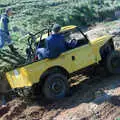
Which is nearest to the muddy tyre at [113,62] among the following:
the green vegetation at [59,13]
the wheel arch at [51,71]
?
the wheel arch at [51,71]

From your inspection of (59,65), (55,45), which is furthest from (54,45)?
(59,65)

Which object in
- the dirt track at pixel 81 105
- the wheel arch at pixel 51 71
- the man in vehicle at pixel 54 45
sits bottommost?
the dirt track at pixel 81 105

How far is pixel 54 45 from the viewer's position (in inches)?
475

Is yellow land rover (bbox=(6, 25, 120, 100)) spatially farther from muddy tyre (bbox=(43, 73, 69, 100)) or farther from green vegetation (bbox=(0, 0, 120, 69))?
green vegetation (bbox=(0, 0, 120, 69))

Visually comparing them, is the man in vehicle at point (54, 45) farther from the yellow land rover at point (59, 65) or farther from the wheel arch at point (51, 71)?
the wheel arch at point (51, 71)

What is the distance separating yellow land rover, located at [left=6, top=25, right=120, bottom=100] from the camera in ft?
38.1

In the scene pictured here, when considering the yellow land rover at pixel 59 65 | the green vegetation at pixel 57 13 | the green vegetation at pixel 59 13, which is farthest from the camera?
the green vegetation at pixel 59 13

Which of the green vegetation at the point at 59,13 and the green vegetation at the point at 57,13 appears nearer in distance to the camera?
the green vegetation at the point at 57,13

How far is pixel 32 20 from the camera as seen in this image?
22422 mm

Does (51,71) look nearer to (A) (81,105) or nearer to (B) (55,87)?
(B) (55,87)

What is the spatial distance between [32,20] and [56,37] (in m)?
10.5

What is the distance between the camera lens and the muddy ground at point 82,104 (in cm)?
1043

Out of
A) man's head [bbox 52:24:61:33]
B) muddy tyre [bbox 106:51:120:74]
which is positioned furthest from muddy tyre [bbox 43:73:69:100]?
muddy tyre [bbox 106:51:120:74]

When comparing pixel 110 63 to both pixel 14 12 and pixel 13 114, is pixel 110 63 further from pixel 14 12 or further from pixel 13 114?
pixel 14 12
